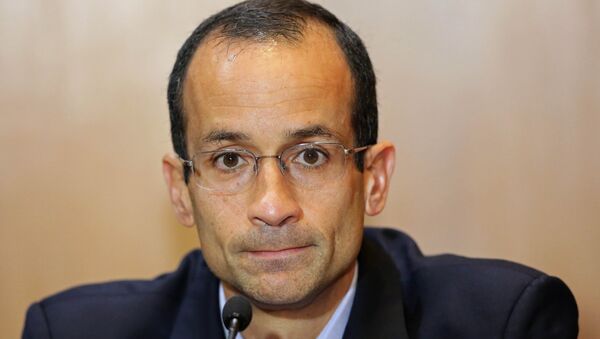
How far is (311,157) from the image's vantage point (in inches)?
77.9

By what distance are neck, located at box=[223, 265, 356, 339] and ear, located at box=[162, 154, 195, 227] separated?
23cm

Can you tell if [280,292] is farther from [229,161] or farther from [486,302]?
[486,302]

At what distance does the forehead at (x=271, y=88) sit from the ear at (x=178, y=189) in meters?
0.19

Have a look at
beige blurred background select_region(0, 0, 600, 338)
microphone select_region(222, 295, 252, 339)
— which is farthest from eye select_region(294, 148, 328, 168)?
beige blurred background select_region(0, 0, 600, 338)

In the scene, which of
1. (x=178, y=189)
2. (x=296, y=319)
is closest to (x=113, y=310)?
(x=178, y=189)

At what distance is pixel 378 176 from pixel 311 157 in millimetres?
308

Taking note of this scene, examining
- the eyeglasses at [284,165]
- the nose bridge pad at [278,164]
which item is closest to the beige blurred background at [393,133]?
the eyeglasses at [284,165]

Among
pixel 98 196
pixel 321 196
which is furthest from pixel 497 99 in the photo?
pixel 98 196

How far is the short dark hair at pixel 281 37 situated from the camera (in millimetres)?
2035

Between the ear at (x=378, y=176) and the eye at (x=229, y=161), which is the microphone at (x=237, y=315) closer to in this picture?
the eye at (x=229, y=161)

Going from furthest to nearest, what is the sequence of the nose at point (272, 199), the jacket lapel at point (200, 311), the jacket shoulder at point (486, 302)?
1. the jacket lapel at point (200, 311)
2. the jacket shoulder at point (486, 302)
3. the nose at point (272, 199)

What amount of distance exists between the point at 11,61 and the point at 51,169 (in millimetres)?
388

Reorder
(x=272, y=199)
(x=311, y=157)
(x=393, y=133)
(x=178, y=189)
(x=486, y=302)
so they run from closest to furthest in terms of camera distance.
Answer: (x=272, y=199), (x=311, y=157), (x=486, y=302), (x=178, y=189), (x=393, y=133)

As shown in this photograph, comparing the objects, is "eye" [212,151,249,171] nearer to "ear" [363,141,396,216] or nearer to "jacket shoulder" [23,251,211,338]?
"ear" [363,141,396,216]
